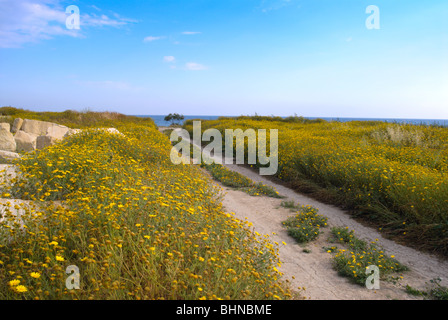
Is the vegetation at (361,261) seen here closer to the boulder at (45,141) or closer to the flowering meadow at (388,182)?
the flowering meadow at (388,182)

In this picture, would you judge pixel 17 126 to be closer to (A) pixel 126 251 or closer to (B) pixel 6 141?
(B) pixel 6 141

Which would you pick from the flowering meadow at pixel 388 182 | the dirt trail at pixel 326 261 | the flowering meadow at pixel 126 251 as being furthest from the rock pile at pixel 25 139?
the flowering meadow at pixel 388 182

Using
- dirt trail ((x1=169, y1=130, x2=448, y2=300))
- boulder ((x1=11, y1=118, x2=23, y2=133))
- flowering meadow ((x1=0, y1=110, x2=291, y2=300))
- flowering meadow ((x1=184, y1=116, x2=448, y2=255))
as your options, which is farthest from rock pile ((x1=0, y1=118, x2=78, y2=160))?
flowering meadow ((x1=184, y1=116, x2=448, y2=255))

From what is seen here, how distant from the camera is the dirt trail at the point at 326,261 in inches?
154

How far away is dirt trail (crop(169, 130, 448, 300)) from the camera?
3.90 metres

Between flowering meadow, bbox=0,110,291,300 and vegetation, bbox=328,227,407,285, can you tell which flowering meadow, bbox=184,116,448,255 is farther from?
flowering meadow, bbox=0,110,291,300

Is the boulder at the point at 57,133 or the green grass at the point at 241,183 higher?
the boulder at the point at 57,133

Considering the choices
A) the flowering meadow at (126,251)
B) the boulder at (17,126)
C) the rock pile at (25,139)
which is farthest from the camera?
A: the boulder at (17,126)

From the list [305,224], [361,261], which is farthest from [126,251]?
[305,224]

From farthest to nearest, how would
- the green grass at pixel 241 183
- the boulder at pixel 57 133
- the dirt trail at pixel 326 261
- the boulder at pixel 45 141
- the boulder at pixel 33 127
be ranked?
the boulder at pixel 33 127, the boulder at pixel 57 133, the boulder at pixel 45 141, the green grass at pixel 241 183, the dirt trail at pixel 326 261

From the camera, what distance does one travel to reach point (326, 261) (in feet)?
15.6

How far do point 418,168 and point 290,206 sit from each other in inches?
123

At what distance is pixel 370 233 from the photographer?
5.84 meters
